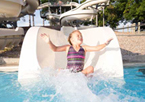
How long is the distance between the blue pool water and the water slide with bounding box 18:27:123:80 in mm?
243

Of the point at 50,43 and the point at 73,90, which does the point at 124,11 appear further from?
the point at 73,90

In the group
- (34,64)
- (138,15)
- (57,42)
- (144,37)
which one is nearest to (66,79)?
(34,64)

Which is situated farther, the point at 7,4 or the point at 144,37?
the point at 144,37

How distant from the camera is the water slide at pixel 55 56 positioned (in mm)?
3500

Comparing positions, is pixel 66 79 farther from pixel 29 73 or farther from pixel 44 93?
pixel 29 73

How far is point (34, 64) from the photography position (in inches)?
137

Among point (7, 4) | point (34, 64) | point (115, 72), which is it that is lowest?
point (115, 72)

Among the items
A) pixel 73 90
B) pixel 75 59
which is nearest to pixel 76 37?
pixel 75 59

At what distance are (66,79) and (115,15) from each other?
26.4 metres

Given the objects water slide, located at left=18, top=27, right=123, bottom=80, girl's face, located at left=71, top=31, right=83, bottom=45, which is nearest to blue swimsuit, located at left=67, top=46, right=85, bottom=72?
girl's face, located at left=71, top=31, right=83, bottom=45

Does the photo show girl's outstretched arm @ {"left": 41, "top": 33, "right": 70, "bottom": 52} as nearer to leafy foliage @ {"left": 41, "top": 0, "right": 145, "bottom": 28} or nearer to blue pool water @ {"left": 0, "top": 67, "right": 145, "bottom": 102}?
blue pool water @ {"left": 0, "top": 67, "right": 145, "bottom": 102}

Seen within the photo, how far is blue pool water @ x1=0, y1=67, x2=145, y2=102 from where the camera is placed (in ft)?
8.44

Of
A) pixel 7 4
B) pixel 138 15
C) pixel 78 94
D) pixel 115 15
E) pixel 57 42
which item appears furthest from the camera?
pixel 115 15

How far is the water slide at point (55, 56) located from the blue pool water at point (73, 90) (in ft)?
0.80
